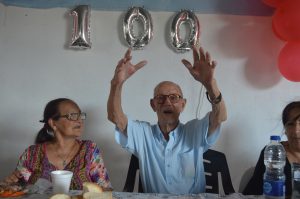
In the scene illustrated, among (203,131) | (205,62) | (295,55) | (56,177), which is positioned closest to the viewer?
(56,177)

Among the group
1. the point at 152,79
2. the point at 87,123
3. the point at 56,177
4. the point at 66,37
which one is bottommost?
the point at 56,177

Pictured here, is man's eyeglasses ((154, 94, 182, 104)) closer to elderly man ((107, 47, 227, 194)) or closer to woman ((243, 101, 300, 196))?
elderly man ((107, 47, 227, 194))

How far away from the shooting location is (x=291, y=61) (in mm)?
1875

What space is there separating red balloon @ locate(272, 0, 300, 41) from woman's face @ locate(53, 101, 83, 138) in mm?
1303

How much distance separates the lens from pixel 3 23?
228 cm

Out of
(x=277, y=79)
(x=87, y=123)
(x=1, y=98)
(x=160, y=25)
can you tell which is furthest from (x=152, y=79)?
(x=1, y=98)

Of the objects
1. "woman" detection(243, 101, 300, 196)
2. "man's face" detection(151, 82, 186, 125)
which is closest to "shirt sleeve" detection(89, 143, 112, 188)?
"man's face" detection(151, 82, 186, 125)

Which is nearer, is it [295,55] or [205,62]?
[205,62]

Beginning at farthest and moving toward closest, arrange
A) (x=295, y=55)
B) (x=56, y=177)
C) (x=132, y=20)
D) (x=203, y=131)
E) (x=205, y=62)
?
1. (x=132, y=20)
2. (x=295, y=55)
3. (x=203, y=131)
4. (x=205, y=62)
5. (x=56, y=177)

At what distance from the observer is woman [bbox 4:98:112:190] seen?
165 centimetres

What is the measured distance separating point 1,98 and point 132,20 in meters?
1.09

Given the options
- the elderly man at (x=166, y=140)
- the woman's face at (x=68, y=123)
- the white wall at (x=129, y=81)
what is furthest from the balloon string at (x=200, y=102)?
the woman's face at (x=68, y=123)

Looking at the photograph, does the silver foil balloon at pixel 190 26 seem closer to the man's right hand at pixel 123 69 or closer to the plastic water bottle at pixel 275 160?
the man's right hand at pixel 123 69

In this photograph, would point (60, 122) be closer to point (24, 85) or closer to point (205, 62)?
point (24, 85)
